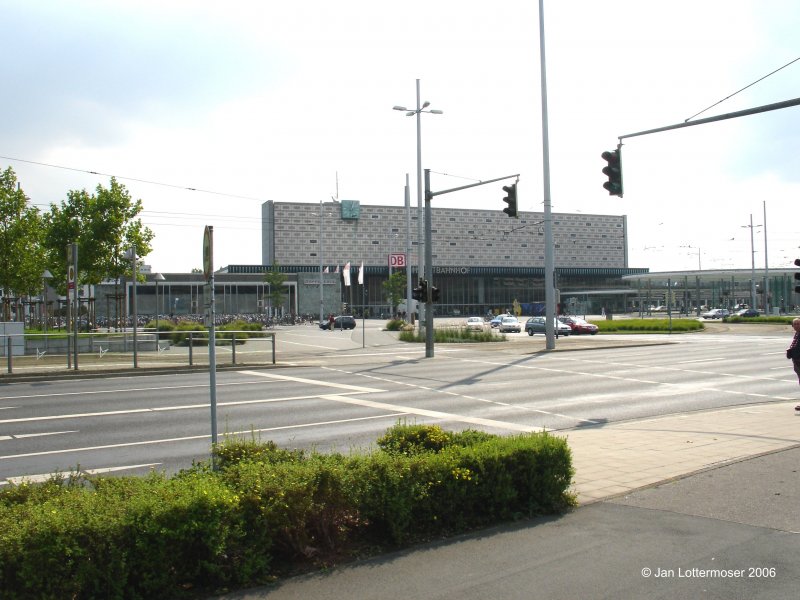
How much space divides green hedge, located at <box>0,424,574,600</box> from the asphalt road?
3.83 metres

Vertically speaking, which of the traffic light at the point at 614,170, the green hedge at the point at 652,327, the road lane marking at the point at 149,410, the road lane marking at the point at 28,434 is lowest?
the green hedge at the point at 652,327

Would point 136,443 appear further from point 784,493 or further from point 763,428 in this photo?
point 763,428

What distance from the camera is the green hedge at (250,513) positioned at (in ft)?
14.1

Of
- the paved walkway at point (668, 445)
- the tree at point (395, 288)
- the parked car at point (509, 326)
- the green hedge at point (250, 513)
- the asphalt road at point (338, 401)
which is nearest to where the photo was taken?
the green hedge at point (250, 513)

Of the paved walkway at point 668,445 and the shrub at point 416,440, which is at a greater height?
the shrub at point 416,440

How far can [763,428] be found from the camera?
37.2 ft

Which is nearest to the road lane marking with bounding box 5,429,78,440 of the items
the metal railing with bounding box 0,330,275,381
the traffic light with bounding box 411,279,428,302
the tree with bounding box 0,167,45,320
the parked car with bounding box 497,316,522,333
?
the metal railing with bounding box 0,330,275,381

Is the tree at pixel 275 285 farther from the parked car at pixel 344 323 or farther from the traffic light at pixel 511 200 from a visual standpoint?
the traffic light at pixel 511 200

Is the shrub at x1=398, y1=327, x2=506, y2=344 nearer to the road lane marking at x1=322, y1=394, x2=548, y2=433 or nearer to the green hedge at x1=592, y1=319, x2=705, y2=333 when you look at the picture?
the green hedge at x1=592, y1=319, x2=705, y2=333

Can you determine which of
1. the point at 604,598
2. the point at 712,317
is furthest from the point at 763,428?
the point at 712,317

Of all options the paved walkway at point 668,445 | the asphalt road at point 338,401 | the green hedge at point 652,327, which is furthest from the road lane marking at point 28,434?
the green hedge at point 652,327

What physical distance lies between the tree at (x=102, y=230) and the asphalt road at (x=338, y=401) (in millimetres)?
19813

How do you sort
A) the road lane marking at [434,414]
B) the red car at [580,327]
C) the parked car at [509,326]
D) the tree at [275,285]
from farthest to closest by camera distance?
the tree at [275,285] < the parked car at [509,326] < the red car at [580,327] < the road lane marking at [434,414]

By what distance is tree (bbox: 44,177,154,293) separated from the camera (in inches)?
1651
